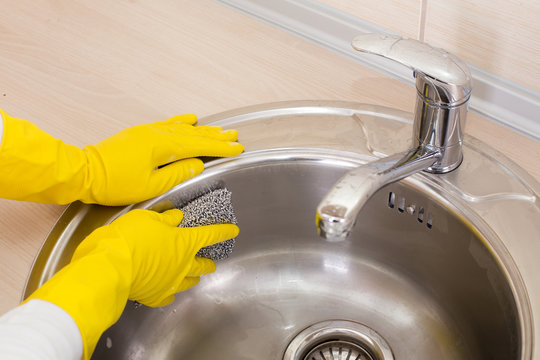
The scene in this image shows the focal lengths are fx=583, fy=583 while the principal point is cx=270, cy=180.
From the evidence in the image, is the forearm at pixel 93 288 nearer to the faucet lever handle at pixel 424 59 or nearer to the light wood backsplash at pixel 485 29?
the faucet lever handle at pixel 424 59

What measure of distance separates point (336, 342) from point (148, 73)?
571 millimetres

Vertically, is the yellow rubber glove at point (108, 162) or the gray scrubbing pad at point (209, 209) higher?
the yellow rubber glove at point (108, 162)

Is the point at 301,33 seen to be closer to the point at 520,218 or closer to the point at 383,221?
the point at 383,221

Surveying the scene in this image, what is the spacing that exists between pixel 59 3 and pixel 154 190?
616 millimetres

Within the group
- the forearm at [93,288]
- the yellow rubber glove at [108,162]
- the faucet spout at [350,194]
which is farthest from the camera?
the yellow rubber glove at [108,162]

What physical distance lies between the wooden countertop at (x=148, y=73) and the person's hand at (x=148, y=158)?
87 mm

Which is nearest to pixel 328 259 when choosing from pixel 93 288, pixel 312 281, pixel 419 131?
pixel 312 281

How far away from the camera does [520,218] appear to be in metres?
0.75

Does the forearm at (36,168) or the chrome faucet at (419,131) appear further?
the forearm at (36,168)

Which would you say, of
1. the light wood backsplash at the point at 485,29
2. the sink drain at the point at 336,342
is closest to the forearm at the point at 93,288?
the sink drain at the point at 336,342

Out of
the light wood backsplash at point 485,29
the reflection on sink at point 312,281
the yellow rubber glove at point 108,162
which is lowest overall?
the reflection on sink at point 312,281

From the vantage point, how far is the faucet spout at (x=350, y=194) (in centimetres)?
57

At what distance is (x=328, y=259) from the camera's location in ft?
3.19

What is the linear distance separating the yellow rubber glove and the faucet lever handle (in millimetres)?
297
